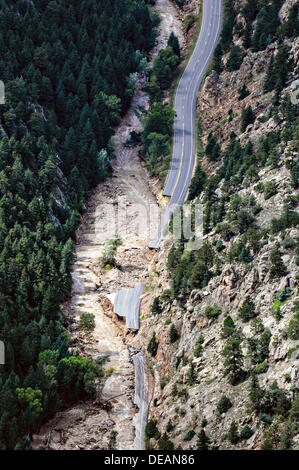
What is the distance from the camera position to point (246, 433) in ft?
322

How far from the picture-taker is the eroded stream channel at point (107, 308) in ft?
381

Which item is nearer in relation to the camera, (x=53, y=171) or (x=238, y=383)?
(x=238, y=383)

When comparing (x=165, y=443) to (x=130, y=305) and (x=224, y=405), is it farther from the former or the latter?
(x=130, y=305)

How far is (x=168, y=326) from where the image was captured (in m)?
136

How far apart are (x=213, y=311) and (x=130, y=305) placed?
29.2 meters

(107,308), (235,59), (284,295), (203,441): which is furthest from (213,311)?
(235,59)

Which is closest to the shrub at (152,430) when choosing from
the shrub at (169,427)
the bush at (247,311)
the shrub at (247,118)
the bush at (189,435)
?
the shrub at (169,427)

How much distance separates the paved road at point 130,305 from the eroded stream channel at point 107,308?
6.64ft

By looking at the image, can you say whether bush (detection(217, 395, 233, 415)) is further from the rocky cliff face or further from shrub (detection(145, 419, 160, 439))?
shrub (detection(145, 419, 160, 439))

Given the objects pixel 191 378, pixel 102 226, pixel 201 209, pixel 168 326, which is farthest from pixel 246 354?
pixel 102 226

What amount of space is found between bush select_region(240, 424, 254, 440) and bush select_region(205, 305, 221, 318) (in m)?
28.6

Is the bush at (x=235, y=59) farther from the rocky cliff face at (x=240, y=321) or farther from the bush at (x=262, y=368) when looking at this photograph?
the bush at (x=262, y=368)

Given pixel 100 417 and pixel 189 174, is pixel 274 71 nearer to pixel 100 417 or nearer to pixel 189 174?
pixel 189 174
